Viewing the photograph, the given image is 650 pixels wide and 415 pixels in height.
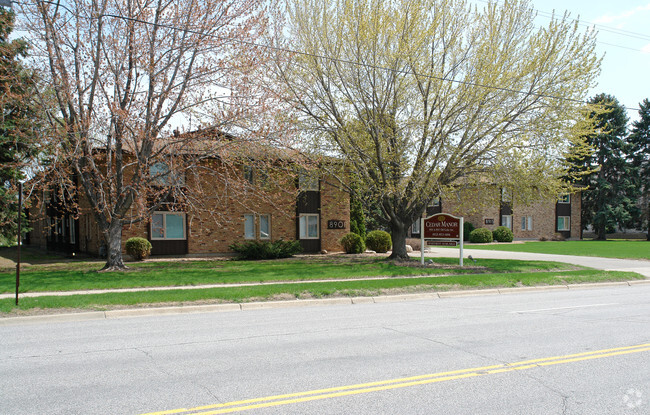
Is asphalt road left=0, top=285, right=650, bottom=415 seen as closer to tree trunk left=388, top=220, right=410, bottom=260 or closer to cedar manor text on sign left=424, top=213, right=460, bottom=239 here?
cedar manor text on sign left=424, top=213, right=460, bottom=239

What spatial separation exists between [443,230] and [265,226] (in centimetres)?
1150

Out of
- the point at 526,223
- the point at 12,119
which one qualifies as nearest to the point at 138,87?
the point at 12,119

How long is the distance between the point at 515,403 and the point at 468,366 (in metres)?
1.29

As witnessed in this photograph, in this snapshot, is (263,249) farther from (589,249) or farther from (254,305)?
(589,249)

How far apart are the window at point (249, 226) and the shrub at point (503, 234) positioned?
26.7 metres

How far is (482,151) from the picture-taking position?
20469mm

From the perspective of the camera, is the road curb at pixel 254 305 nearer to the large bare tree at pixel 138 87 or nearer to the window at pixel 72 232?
the large bare tree at pixel 138 87

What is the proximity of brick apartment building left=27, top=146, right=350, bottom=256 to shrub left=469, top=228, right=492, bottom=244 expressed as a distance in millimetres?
17713

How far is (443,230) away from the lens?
20266 millimetres

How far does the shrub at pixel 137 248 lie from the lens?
919 inches

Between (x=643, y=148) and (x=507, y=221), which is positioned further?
(x=643, y=148)

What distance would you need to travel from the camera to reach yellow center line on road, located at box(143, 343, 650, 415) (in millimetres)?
4648

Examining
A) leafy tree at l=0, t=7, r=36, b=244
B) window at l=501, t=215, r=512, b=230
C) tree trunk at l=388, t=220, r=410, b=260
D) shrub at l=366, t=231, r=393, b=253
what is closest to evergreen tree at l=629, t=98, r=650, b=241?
window at l=501, t=215, r=512, b=230

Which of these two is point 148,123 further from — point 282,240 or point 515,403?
point 515,403
